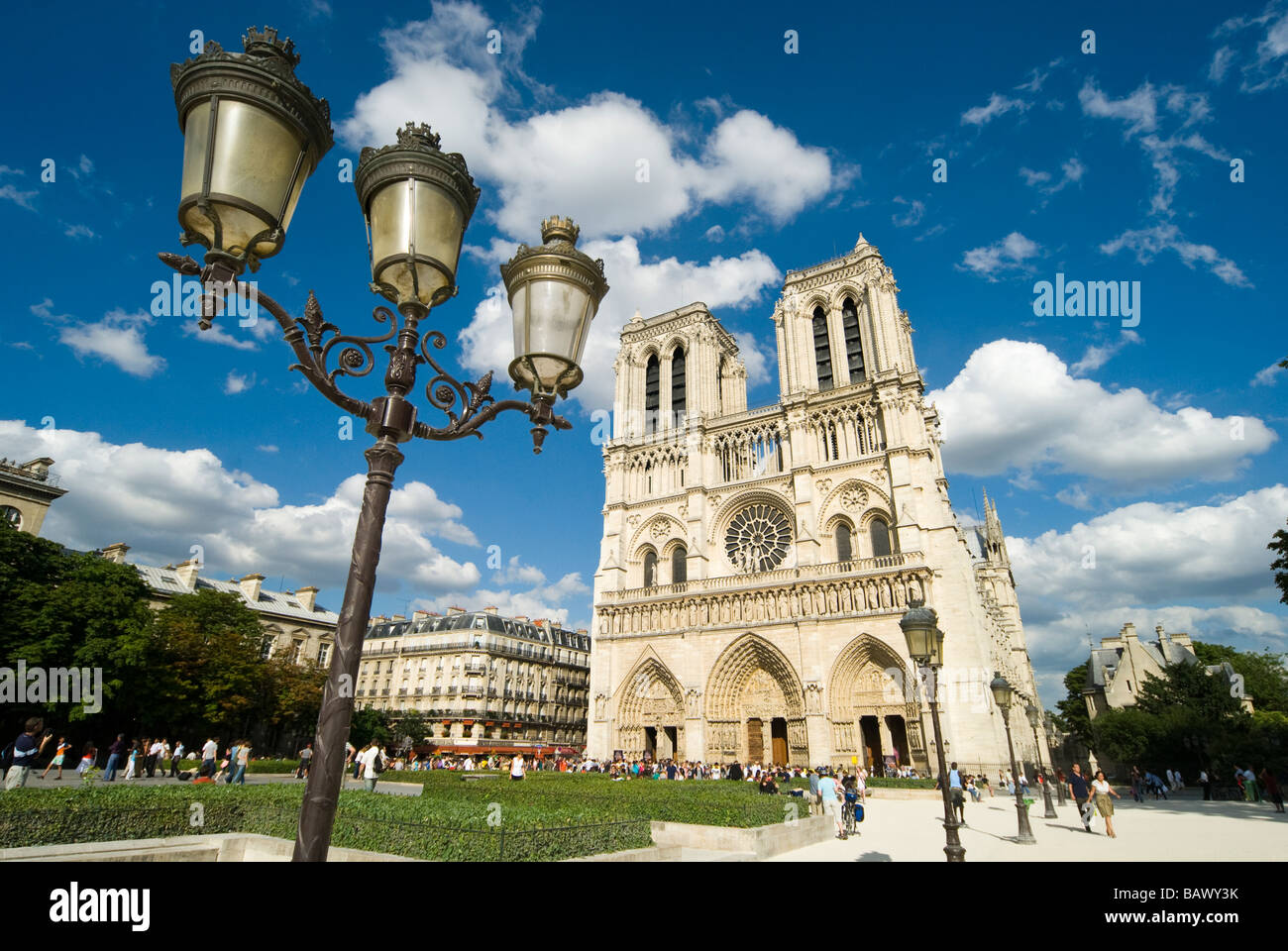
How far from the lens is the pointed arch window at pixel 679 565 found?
36156 mm

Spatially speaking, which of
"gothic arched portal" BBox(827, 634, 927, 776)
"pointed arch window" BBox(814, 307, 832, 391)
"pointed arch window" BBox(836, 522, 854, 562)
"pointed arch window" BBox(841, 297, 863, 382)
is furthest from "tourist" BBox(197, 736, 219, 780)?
"pointed arch window" BBox(841, 297, 863, 382)

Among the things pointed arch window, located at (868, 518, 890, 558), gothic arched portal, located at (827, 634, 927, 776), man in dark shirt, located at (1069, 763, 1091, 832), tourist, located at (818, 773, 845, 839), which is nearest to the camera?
man in dark shirt, located at (1069, 763, 1091, 832)

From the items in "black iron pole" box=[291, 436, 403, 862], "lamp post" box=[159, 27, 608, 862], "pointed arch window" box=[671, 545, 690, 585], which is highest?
"pointed arch window" box=[671, 545, 690, 585]

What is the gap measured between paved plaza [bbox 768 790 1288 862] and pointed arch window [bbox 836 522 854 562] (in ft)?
44.6

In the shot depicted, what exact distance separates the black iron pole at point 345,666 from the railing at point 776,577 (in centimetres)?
2836

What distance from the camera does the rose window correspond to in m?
34.2

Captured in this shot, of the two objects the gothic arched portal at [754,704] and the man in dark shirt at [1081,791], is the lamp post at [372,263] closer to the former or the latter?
the man in dark shirt at [1081,791]

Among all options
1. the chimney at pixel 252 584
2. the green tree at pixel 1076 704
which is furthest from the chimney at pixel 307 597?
the green tree at pixel 1076 704

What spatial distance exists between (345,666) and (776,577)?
Result: 3061 cm

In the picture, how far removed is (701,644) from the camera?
32688 millimetres

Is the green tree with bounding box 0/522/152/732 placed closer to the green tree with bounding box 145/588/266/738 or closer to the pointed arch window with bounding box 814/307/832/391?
the green tree with bounding box 145/588/266/738

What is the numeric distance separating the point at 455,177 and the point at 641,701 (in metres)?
33.4

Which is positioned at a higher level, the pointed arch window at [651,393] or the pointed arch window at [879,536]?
the pointed arch window at [651,393]
